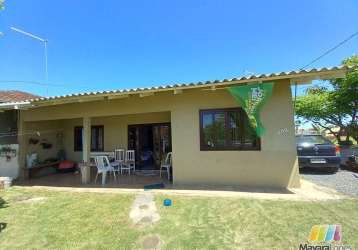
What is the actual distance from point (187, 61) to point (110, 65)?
653 centimetres

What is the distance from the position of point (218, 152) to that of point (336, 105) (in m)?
11.0

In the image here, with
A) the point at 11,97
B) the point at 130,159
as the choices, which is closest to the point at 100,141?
the point at 130,159

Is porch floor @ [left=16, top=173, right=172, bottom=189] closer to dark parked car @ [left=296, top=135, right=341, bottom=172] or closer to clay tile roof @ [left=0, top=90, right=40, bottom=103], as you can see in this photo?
clay tile roof @ [left=0, top=90, right=40, bottom=103]

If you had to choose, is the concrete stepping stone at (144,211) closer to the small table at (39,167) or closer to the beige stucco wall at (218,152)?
the beige stucco wall at (218,152)

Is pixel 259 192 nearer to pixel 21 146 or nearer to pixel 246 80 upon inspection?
pixel 246 80

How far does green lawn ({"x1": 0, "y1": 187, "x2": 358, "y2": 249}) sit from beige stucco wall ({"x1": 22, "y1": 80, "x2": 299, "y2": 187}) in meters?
1.48

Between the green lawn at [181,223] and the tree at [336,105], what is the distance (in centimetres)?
917

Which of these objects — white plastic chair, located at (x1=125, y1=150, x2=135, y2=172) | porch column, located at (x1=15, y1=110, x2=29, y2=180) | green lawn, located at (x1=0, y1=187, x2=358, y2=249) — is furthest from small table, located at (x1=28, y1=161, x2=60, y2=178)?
green lawn, located at (x1=0, y1=187, x2=358, y2=249)

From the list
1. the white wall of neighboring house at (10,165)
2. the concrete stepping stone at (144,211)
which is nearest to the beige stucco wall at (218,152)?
the concrete stepping stone at (144,211)

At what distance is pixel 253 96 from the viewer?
6.07 meters

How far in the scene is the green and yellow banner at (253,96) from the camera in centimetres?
604

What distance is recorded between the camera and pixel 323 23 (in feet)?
32.1

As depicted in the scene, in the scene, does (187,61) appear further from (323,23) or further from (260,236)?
A: (260,236)

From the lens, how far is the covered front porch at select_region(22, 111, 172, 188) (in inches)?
409
